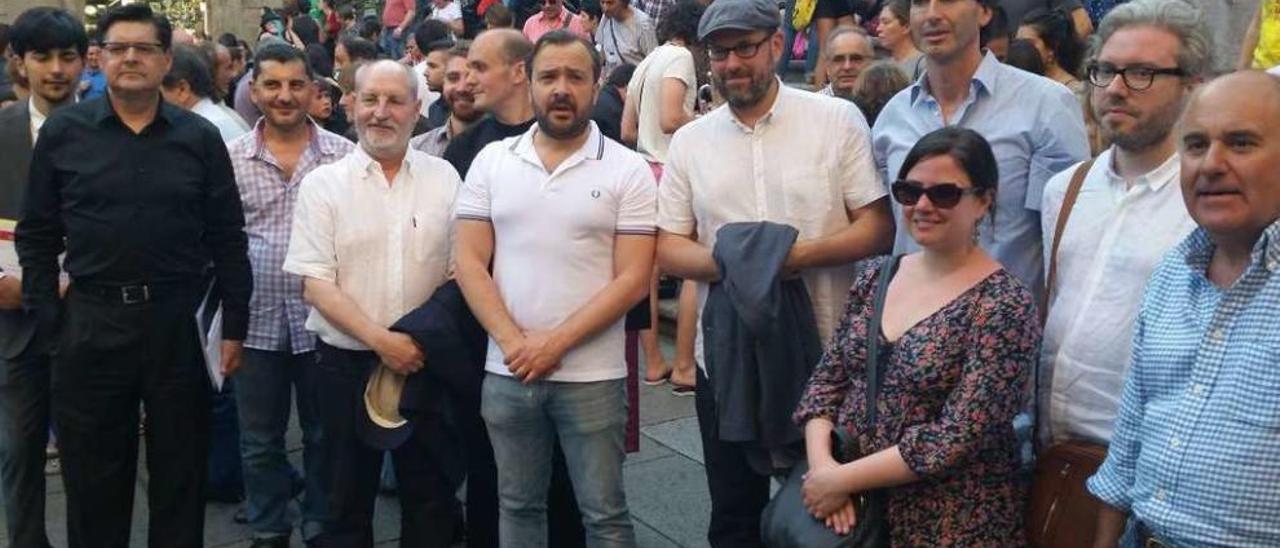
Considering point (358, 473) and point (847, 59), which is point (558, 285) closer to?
point (358, 473)

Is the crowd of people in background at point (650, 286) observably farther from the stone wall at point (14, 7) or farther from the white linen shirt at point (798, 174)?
the stone wall at point (14, 7)

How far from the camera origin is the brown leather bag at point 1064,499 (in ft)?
10.2

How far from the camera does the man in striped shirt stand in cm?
509

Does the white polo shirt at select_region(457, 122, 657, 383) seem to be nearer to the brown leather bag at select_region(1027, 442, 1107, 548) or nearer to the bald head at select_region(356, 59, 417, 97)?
the bald head at select_region(356, 59, 417, 97)

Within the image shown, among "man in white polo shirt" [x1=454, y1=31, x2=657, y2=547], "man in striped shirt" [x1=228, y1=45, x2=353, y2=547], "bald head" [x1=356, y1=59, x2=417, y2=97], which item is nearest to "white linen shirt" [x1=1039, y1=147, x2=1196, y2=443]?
"man in white polo shirt" [x1=454, y1=31, x2=657, y2=547]

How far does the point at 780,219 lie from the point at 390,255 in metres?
1.41

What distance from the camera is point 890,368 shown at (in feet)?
10.7

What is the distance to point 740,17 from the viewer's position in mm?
3896

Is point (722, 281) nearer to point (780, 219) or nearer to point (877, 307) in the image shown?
point (780, 219)

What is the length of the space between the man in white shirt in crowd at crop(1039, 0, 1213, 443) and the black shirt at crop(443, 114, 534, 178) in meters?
2.45

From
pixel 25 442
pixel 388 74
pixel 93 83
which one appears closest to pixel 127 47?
pixel 388 74

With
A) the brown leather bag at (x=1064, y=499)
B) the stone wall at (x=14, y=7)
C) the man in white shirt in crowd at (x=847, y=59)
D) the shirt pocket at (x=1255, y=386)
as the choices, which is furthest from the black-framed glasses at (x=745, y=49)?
the stone wall at (x=14, y=7)

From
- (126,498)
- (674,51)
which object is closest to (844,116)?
(126,498)

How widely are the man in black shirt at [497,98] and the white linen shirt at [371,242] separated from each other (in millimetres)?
615
